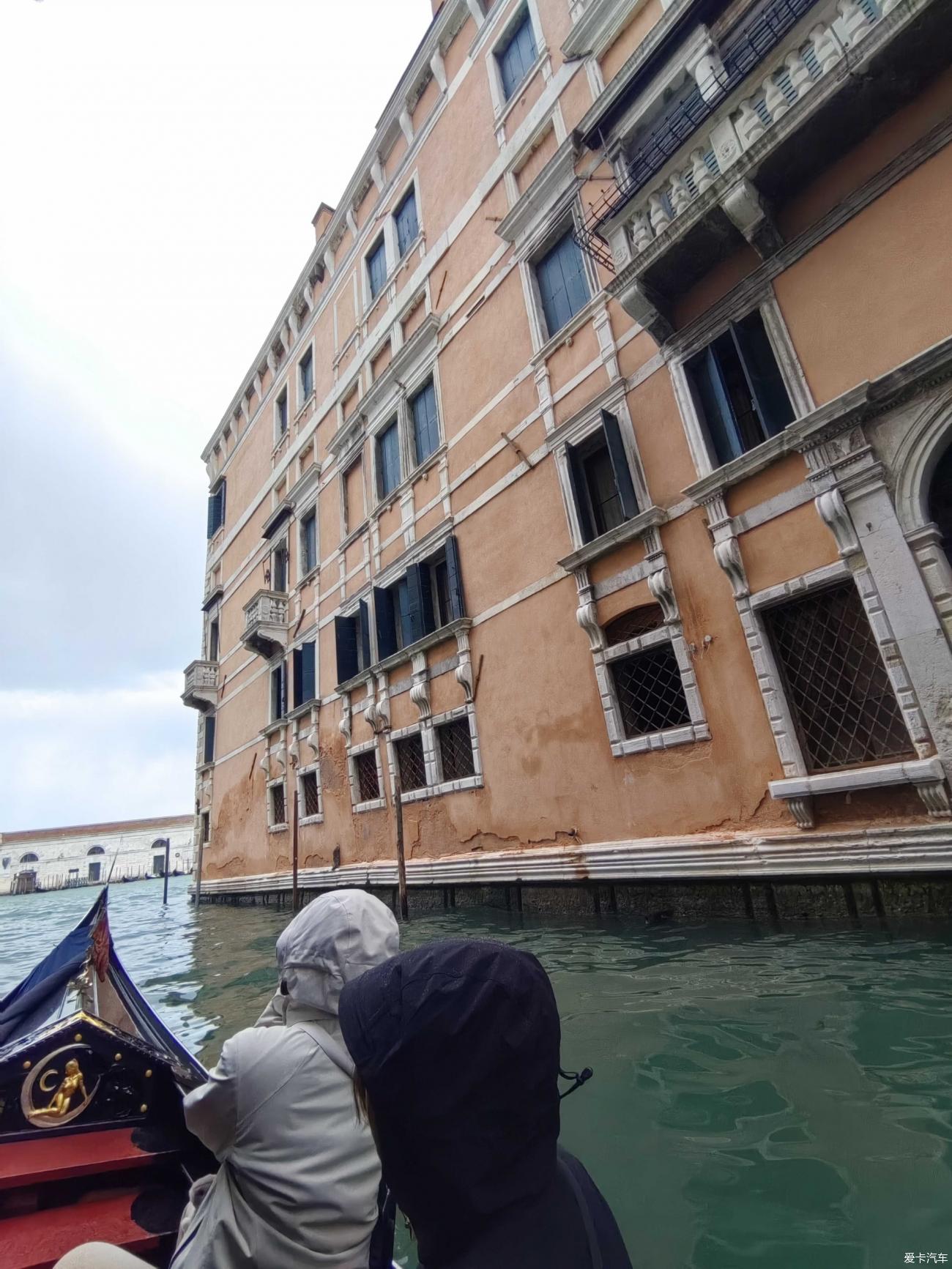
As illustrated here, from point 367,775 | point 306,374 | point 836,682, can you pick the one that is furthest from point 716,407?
point 306,374

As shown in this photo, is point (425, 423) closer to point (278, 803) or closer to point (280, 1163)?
point (278, 803)

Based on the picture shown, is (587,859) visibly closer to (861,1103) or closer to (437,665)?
(437,665)

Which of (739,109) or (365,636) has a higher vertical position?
(739,109)

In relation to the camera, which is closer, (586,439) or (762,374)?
(762,374)

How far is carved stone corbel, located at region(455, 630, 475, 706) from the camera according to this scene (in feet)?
29.9

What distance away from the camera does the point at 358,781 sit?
11.6 metres

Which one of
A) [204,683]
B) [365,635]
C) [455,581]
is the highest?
[204,683]

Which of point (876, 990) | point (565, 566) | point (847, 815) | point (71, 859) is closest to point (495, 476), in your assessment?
point (565, 566)

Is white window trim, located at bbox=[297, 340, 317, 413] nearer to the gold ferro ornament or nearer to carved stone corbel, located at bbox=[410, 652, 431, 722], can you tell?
carved stone corbel, located at bbox=[410, 652, 431, 722]

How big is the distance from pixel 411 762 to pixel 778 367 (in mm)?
7675

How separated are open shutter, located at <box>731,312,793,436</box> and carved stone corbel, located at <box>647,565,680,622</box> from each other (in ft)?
5.42

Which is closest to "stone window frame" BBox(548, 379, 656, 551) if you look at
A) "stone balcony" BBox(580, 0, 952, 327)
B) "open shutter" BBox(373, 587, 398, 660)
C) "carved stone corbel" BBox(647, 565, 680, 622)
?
"carved stone corbel" BBox(647, 565, 680, 622)

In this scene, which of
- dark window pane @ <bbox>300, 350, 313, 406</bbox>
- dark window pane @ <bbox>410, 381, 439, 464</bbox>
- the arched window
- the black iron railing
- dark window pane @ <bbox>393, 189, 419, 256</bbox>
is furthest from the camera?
dark window pane @ <bbox>300, 350, 313, 406</bbox>

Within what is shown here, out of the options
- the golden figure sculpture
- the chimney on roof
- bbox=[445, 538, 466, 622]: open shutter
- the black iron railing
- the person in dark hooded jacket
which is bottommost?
the golden figure sculpture
